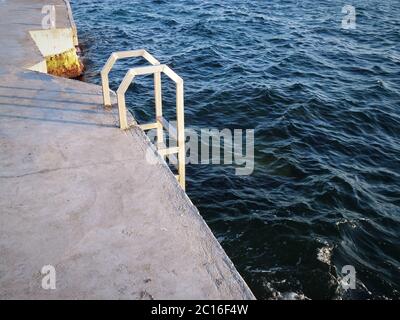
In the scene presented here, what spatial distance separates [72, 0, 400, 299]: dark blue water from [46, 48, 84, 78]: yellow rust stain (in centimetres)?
82

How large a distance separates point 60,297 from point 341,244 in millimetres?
4865

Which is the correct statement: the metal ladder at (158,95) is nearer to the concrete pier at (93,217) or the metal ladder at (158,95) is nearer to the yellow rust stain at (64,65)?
the concrete pier at (93,217)

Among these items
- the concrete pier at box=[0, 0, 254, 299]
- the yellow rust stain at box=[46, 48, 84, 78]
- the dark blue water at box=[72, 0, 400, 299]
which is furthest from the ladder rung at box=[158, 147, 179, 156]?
the yellow rust stain at box=[46, 48, 84, 78]

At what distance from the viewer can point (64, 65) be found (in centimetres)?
1259

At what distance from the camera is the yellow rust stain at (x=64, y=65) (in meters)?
12.2

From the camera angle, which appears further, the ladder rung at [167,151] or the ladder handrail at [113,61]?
the ladder rung at [167,151]

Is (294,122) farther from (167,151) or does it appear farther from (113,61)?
(113,61)

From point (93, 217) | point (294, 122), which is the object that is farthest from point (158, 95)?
point (294, 122)

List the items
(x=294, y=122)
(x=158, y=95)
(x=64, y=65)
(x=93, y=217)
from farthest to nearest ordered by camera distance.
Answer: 1. (x=64, y=65)
2. (x=294, y=122)
3. (x=158, y=95)
4. (x=93, y=217)

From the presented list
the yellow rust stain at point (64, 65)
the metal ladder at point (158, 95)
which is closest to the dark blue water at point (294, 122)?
the yellow rust stain at point (64, 65)

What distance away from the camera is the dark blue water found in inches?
255

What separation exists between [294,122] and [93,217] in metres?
7.25

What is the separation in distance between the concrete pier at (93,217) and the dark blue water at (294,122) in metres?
2.29
